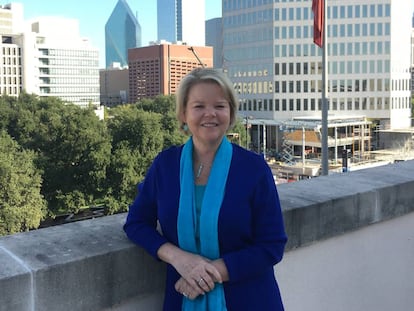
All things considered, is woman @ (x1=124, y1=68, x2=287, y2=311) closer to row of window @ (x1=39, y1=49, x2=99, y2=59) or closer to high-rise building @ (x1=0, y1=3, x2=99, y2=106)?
high-rise building @ (x1=0, y1=3, x2=99, y2=106)

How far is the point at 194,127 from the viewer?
214 centimetres

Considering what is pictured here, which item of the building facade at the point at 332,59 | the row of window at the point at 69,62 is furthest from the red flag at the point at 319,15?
the row of window at the point at 69,62

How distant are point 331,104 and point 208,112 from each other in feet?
284

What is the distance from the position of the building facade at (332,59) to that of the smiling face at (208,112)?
84.1m

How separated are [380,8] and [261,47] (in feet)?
61.4

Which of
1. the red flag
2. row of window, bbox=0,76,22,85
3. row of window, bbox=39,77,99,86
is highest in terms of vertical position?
row of window, bbox=39,77,99,86

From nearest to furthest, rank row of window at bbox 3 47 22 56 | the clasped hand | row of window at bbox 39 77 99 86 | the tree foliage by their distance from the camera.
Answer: the clasped hand
the tree foliage
row of window at bbox 3 47 22 56
row of window at bbox 39 77 99 86

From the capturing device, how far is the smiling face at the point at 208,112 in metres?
2.11

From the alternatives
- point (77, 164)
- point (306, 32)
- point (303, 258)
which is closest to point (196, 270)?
point (303, 258)

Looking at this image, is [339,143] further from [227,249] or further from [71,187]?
[227,249]

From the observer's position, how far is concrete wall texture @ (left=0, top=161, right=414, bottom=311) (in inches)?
76.1

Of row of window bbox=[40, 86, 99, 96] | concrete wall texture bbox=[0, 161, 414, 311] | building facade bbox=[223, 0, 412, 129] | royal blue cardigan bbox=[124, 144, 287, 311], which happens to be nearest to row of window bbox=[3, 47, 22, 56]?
row of window bbox=[40, 86, 99, 96]

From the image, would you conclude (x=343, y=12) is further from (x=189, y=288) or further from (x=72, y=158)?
(x=189, y=288)

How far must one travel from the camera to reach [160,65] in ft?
Answer: 452
